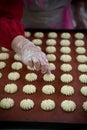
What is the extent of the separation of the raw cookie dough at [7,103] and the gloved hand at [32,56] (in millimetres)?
160

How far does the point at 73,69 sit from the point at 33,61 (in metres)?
0.32

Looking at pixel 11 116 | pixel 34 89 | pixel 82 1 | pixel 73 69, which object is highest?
pixel 82 1

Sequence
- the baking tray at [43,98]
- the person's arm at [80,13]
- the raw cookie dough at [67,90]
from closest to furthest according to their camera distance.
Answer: the baking tray at [43,98]
the raw cookie dough at [67,90]
the person's arm at [80,13]

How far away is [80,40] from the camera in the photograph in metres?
1.55

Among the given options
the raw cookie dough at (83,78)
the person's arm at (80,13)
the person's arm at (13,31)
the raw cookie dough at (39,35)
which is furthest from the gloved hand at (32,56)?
the person's arm at (80,13)

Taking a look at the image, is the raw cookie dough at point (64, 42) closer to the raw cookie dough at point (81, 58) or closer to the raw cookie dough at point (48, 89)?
the raw cookie dough at point (81, 58)

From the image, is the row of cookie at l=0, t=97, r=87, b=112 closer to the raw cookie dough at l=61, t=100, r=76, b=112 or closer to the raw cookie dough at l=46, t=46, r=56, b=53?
the raw cookie dough at l=61, t=100, r=76, b=112

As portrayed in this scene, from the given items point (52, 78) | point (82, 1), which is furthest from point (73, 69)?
point (82, 1)

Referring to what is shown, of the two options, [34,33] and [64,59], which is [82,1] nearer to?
[34,33]

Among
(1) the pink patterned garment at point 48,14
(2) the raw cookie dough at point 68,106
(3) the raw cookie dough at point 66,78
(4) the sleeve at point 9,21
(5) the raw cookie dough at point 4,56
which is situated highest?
(1) the pink patterned garment at point 48,14

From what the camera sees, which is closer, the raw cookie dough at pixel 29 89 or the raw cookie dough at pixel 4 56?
the raw cookie dough at pixel 29 89

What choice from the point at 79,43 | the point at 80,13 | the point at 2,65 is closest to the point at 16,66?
the point at 2,65

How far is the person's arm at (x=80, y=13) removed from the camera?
172cm

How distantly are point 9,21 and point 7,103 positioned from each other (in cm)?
35
